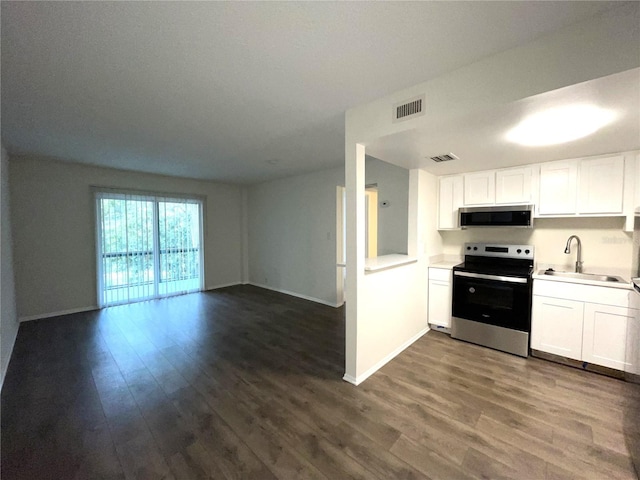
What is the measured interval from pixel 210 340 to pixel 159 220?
3.21 meters

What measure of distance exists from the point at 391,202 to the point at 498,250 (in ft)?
5.19

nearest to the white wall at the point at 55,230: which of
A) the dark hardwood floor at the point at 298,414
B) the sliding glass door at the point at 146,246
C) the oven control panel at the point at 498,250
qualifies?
the sliding glass door at the point at 146,246

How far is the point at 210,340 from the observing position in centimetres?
328

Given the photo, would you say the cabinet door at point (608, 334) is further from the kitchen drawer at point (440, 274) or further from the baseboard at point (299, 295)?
the baseboard at point (299, 295)

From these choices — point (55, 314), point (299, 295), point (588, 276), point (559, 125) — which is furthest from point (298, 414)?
point (55, 314)

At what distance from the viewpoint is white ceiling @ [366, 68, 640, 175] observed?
150 centimetres

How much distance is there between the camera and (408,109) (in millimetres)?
2010

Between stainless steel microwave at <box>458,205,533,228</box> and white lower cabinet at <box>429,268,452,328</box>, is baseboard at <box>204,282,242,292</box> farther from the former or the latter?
→ stainless steel microwave at <box>458,205,533,228</box>

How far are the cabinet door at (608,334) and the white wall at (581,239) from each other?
683mm

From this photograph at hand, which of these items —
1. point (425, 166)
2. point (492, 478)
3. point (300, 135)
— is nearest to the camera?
point (492, 478)

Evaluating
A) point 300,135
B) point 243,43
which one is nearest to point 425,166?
point 300,135

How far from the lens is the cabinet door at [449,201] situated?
3535mm

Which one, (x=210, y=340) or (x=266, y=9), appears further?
(x=210, y=340)

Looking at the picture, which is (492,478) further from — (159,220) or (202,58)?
(159,220)
